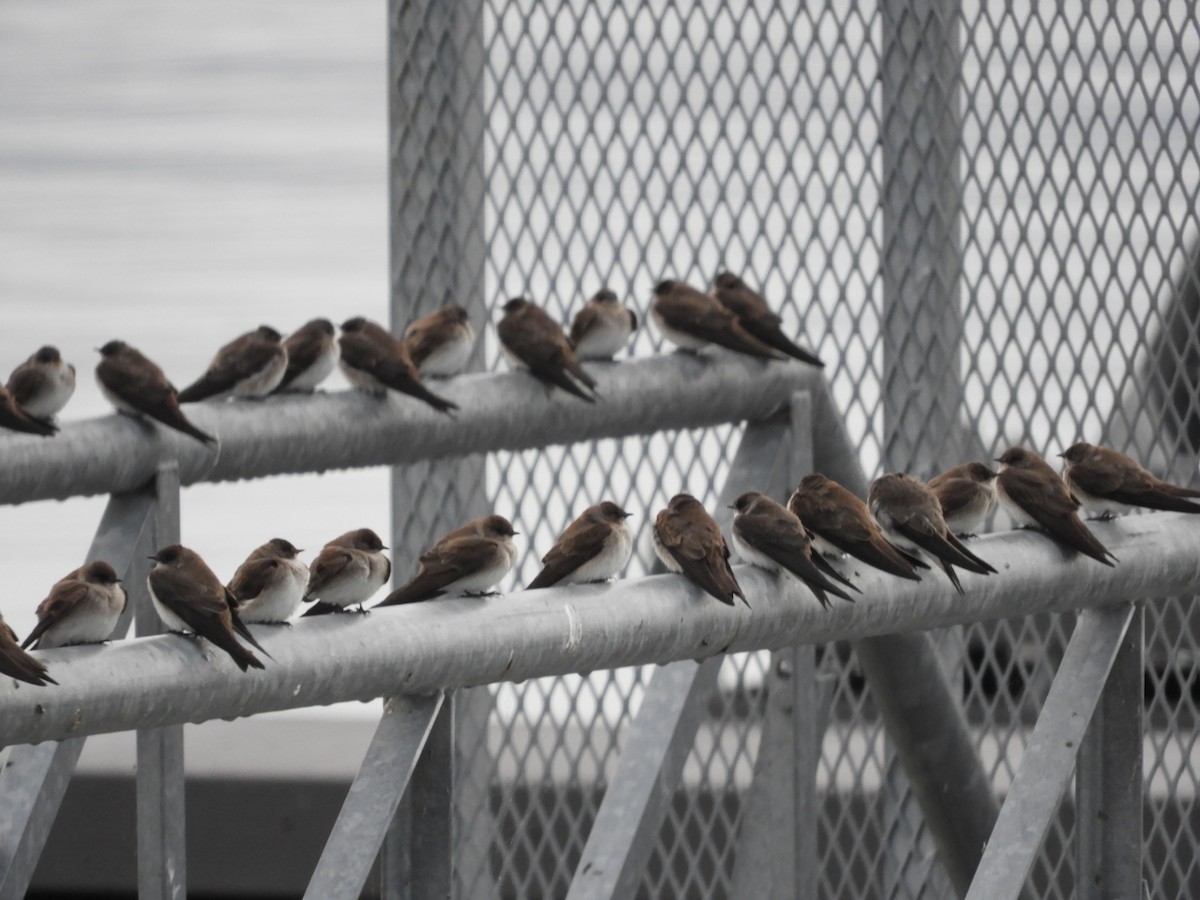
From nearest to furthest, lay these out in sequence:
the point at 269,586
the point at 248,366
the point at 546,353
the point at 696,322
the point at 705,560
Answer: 1. the point at 705,560
2. the point at 269,586
3. the point at 546,353
4. the point at 248,366
5. the point at 696,322

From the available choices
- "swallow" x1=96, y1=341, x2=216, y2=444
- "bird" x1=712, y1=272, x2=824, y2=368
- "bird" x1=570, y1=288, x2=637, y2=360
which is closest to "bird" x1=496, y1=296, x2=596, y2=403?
"bird" x1=570, y1=288, x2=637, y2=360

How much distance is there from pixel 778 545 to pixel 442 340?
6.26ft

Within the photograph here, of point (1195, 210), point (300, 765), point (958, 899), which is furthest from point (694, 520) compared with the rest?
point (300, 765)

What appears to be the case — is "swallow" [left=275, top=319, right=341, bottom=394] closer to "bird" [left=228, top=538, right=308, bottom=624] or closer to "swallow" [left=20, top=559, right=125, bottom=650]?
"bird" [left=228, top=538, right=308, bottom=624]

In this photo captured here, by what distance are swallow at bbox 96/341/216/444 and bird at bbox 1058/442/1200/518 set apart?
1822 mm

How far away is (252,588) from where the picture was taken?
310 cm

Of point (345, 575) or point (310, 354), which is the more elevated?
point (310, 354)

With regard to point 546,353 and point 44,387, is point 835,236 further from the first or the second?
point 44,387

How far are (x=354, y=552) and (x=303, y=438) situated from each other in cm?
25

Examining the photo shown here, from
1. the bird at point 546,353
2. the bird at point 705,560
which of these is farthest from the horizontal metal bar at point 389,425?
the bird at point 705,560

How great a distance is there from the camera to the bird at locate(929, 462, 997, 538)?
4012 mm

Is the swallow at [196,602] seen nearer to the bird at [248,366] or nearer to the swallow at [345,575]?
the swallow at [345,575]

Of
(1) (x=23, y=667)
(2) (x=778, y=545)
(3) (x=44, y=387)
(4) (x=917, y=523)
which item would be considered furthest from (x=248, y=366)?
(1) (x=23, y=667)

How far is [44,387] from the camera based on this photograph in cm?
385
